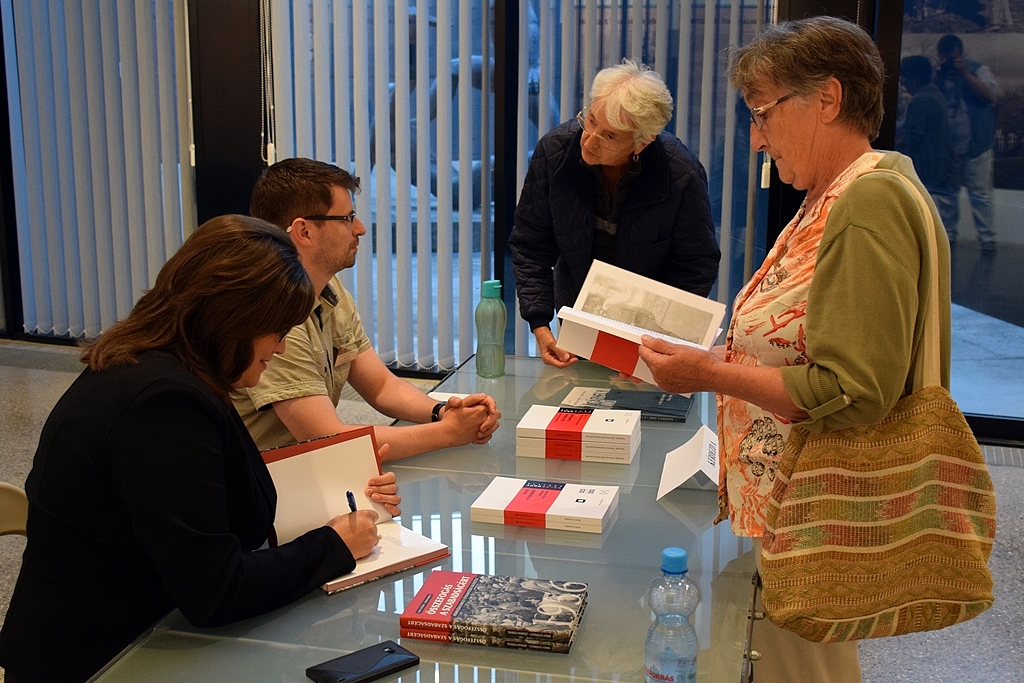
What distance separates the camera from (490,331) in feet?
8.95

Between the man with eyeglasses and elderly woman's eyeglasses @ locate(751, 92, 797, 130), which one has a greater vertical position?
elderly woman's eyeglasses @ locate(751, 92, 797, 130)

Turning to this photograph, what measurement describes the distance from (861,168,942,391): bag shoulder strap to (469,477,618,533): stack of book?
0.59m

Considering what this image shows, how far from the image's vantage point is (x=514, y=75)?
470 cm

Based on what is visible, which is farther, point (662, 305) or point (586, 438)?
point (662, 305)

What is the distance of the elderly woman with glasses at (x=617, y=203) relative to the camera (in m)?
2.85

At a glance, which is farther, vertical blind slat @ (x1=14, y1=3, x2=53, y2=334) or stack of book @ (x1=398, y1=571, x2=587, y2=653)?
vertical blind slat @ (x1=14, y1=3, x2=53, y2=334)

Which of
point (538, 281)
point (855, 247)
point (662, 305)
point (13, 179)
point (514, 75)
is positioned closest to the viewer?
point (855, 247)

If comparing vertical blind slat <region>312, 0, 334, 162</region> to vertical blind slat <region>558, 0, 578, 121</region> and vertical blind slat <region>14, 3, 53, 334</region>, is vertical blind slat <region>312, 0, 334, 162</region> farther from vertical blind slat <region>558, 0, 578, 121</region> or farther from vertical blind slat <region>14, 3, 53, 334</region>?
vertical blind slat <region>14, 3, 53, 334</region>

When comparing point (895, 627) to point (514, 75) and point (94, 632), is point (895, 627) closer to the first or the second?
point (94, 632)

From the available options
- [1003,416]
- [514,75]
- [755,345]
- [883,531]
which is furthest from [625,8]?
[883,531]

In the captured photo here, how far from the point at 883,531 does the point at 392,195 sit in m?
3.91

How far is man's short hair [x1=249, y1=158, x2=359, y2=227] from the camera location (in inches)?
88.4

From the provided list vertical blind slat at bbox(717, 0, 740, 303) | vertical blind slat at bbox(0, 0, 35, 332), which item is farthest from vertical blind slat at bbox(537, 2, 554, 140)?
vertical blind slat at bbox(0, 0, 35, 332)

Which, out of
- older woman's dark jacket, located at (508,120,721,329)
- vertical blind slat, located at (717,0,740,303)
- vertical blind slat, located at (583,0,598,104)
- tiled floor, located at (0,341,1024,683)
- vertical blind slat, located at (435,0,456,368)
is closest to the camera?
tiled floor, located at (0,341,1024,683)
